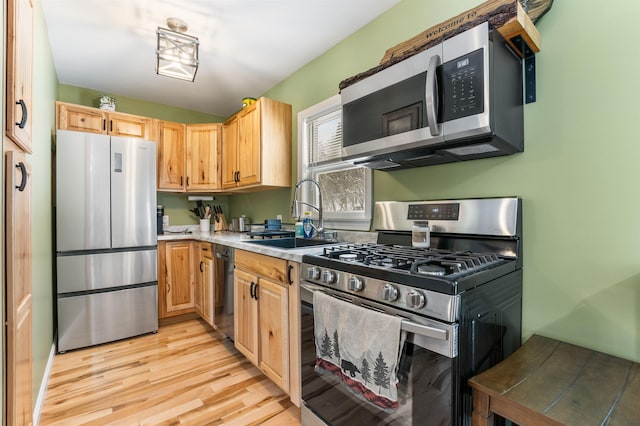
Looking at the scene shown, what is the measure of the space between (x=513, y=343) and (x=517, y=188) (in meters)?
0.70

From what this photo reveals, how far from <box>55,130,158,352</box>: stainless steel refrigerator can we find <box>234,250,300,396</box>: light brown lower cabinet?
123 cm

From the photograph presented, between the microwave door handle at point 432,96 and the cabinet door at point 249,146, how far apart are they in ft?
6.08

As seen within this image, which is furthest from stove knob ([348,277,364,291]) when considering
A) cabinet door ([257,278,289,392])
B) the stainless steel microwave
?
the stainless steel microwave

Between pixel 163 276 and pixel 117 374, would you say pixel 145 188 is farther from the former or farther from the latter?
pixel 117 374

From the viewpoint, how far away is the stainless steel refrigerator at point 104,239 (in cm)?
248

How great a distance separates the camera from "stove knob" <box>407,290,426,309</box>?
99cm

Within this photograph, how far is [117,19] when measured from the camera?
2.15 metres

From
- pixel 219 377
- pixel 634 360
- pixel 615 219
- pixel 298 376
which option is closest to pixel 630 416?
pixel 634 360

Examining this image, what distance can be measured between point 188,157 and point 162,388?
2.49 m

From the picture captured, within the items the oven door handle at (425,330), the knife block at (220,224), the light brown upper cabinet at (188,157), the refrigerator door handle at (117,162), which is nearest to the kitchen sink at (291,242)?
the oven door handle at (425,330)

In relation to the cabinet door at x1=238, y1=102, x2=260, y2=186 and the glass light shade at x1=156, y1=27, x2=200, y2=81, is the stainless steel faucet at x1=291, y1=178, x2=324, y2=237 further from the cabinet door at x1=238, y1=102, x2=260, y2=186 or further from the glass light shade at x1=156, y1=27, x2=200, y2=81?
the glass light shade at x1=156, y1=27, x2=200, y2=81

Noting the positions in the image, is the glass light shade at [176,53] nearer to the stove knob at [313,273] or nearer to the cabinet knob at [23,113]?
the cabinet knob at [23,113]

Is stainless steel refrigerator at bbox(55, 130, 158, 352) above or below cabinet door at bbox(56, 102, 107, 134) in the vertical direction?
below

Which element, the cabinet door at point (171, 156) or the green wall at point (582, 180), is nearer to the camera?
the green wall at point (582, 180)
